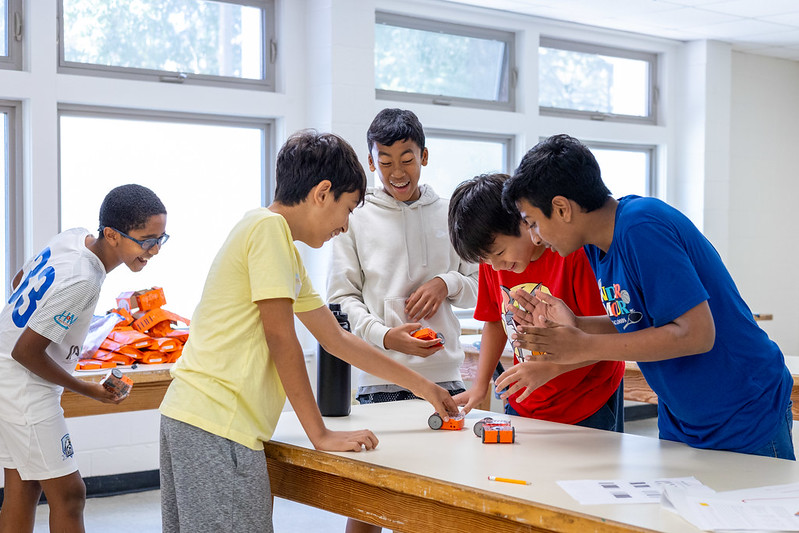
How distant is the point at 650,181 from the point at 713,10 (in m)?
1.54

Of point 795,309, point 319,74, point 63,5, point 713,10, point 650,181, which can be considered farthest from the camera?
point 795,309

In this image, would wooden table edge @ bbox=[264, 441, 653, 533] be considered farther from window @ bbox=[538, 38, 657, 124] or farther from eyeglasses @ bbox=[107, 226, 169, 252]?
window @ bbox=[538, 38, 657, 124]

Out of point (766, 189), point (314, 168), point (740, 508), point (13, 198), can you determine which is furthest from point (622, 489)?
point (766, 189)

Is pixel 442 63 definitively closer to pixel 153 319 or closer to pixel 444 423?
pixel 153 319

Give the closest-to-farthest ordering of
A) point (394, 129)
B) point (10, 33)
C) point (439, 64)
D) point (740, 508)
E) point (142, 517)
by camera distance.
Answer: point (740, 508), point (394, 129), point (142, 517), point (10, 33), point (439, 64)

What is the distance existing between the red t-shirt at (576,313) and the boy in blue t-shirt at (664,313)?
12.6 inches

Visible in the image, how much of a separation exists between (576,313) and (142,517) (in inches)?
104

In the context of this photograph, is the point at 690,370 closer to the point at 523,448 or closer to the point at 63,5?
the point at 523,448

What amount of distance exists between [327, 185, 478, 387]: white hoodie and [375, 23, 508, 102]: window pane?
2932mm

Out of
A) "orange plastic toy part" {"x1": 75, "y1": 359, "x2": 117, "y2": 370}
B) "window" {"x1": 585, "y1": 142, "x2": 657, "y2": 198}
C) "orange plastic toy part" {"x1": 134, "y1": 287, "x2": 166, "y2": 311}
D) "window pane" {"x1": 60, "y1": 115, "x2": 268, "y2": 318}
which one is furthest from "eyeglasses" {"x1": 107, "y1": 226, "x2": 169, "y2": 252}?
"window" {"x1": 585, "y1": 142, "x2": 657, "y2": 198}

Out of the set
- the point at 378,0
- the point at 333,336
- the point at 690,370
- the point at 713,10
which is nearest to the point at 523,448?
the point at 690,370

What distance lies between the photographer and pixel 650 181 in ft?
22.7

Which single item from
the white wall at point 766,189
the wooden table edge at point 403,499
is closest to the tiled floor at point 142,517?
the wooden table edge at point 403,499

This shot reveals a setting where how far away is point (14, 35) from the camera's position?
425 centimetres
